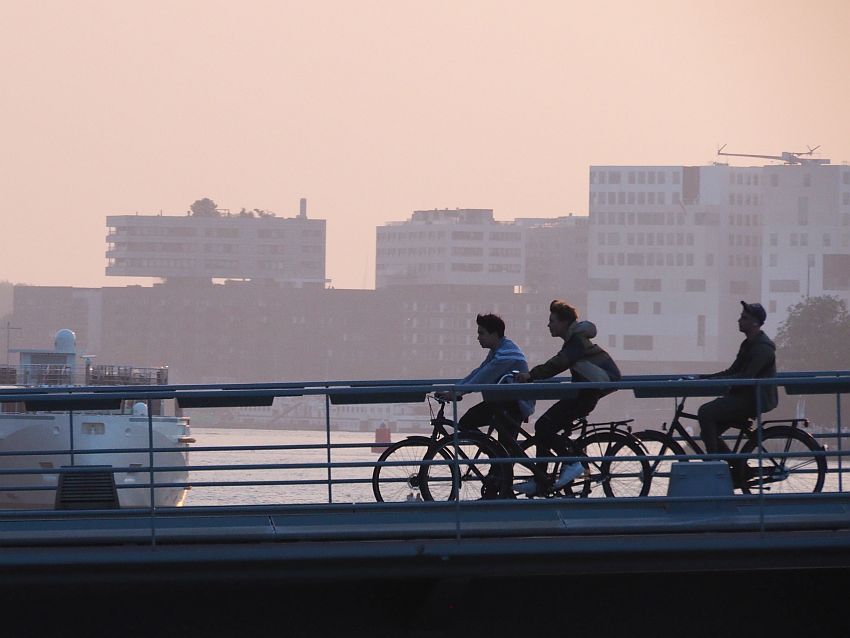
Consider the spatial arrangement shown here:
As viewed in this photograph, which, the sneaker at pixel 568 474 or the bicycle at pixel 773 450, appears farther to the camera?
the bicycle at pixel 773 450

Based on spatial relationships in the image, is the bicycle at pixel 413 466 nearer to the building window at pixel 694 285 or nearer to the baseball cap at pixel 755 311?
the baseball cap at pixel 755 311

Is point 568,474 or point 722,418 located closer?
point 568,474

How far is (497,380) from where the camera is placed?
441 inches

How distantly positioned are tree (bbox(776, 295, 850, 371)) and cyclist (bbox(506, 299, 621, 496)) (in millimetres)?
109464

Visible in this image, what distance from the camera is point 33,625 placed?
9.32m

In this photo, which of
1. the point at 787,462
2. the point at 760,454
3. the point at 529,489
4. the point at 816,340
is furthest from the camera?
the point at 816,340

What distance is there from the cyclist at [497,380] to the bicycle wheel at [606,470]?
41 cm

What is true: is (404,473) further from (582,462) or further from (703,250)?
(703,250)

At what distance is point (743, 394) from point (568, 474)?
4.06ft

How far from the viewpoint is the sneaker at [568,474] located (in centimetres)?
1105

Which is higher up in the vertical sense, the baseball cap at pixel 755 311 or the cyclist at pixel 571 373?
the baseball cap at pixel 755 311

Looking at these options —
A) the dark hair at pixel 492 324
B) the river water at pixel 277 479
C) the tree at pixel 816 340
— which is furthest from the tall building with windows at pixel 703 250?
the dark hair at pixel 492 324

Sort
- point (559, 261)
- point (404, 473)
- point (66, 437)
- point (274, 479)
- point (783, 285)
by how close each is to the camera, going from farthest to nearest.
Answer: point (559, 261) → point (783, 285) → point (274, 479) → point (66, 437) → point (404, 473)

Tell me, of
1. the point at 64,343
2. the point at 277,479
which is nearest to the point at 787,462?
the point at 64,343
